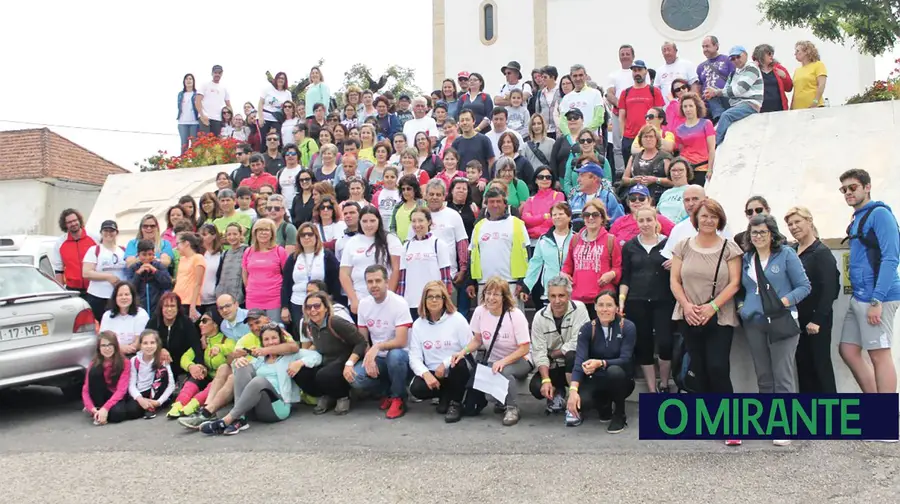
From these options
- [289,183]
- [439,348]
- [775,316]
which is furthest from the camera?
[289,183]

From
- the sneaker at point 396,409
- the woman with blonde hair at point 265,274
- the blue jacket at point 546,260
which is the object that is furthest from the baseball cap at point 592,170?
the woman with blonde hair at point 265,274

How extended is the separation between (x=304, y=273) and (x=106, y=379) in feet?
6.92

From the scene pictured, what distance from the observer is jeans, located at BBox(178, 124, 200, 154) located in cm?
1594

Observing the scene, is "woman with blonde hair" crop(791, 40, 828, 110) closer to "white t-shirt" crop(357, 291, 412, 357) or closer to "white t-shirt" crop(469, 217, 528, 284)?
"white t-shirt" crop(469, 217, 528, 284)

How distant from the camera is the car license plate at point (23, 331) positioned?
24.2 feet

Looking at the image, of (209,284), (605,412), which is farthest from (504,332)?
(209,284)

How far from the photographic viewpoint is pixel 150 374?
7766 millimetres

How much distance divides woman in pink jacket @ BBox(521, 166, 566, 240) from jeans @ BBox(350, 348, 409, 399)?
2.10 metres

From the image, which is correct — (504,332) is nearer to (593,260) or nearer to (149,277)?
(593,260)

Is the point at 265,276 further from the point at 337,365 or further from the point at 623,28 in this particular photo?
the point at 623,28

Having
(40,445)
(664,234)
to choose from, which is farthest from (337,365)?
(664,234)

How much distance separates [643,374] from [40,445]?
17.1ft

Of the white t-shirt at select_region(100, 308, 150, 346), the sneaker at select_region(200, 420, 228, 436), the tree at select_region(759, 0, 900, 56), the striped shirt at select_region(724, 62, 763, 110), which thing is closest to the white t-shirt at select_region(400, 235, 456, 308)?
the sneaker at select_region(200, 420, 228, 436)

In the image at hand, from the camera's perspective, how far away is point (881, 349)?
19.8 feet
